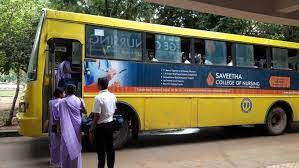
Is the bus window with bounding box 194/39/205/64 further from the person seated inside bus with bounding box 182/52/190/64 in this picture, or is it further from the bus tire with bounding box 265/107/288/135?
the bus tire with bounding box 265/107/288/135

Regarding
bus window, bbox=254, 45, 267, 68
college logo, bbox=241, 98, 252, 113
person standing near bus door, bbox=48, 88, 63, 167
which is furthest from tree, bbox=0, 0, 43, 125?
person standing near bus door, bbox=48, 88, 63, 167

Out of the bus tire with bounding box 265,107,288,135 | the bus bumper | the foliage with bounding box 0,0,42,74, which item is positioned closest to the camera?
the bus bumper

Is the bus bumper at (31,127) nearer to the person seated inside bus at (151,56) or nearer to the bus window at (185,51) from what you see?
the person seated inside bus at (151,56)

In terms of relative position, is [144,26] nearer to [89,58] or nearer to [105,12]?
[89,58]

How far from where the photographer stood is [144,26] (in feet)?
36.1

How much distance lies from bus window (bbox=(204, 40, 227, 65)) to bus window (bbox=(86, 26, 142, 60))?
2122 mm

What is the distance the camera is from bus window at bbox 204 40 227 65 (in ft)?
39.9

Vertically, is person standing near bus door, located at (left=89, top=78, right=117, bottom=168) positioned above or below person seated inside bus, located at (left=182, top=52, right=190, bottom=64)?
below

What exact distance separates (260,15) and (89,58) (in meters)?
5.19

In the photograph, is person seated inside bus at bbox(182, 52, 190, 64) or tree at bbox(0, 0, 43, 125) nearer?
person seated inside bus at bbox(182, 52, 190, 64)

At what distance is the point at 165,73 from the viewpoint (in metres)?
11.3

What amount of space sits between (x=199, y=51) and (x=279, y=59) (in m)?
3.28

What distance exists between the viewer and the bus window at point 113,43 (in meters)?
10.2

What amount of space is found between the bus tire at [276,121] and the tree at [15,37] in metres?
7.78
